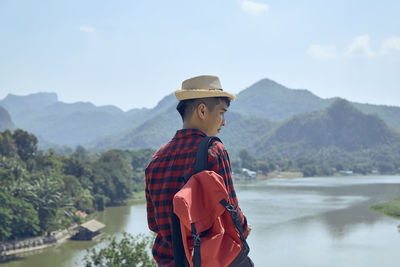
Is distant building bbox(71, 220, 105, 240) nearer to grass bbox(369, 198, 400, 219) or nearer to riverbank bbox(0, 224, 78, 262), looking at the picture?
riverbank bbox(0, 224, 78, 262)

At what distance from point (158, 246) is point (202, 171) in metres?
0.38

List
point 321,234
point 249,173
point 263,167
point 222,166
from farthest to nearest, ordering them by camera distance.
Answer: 1. point 263,167
2. point 249,173
3. point 321,234
4. point 222,166

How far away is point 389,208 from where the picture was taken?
82.7 feet

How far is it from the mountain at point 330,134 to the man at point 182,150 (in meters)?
93.6

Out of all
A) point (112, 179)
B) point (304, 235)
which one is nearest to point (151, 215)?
point (304, 235)

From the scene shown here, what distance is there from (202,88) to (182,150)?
23 cm

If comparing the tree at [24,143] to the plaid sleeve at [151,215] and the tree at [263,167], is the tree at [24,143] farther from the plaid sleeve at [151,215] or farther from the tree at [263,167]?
the tree at [263,167]

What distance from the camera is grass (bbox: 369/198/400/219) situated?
24.2 m

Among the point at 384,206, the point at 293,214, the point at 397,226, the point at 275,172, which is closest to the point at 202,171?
the point at 397,226

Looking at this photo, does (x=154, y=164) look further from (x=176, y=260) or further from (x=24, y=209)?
(x=24, y=209)

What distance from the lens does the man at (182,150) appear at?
1.48 m

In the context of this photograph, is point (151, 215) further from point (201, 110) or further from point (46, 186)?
point (46, 186)

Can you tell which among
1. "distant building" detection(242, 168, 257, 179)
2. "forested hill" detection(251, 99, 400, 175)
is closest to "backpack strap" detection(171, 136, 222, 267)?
"distant building" detection(242, 168, 257, 179)

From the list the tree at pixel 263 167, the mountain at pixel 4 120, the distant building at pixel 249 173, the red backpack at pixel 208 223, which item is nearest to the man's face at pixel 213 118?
the red backpack at pixel 208 223
